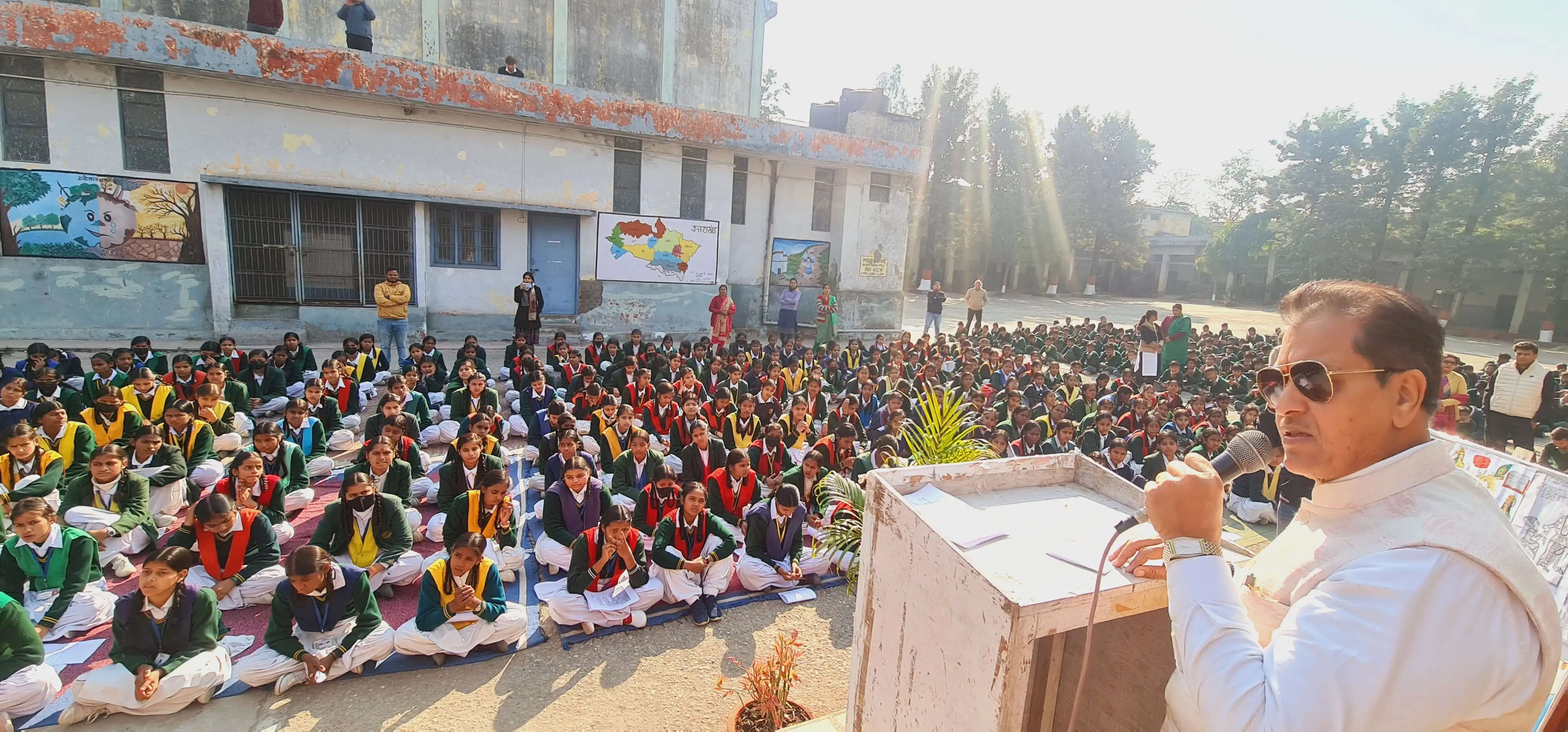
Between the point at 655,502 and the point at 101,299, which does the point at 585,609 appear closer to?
the point at 655,502

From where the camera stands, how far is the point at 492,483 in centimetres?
482

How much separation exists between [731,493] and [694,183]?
A: 9.01 m

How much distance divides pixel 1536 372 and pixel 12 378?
14.6m

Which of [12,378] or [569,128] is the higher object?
[569,128]

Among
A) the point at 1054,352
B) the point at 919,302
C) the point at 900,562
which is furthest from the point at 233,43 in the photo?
the point at 919,302

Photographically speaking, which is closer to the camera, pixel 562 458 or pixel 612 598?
pixel 612 598

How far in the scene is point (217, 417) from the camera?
22.1 feet

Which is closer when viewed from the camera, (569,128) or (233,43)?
(233,43)

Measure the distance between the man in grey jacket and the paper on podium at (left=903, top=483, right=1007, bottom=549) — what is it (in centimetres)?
1248

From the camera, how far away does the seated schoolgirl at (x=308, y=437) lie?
6.39 meters

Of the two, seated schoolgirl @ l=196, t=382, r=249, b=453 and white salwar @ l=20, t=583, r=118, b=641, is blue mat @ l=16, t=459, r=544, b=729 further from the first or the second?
seated schoolgirl @ l=196, t=382, r=249, b=453

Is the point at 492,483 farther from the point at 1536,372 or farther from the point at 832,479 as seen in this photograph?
the point at 1536,372

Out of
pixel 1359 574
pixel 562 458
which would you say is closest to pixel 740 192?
pixel 562 458

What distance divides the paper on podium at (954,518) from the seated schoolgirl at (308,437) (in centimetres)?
620
